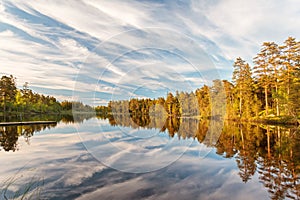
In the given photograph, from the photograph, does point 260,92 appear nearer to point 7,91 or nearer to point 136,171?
point 136,171

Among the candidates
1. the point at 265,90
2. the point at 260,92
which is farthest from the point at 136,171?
the point at 260,92

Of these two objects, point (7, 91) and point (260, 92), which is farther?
point (7, 91)

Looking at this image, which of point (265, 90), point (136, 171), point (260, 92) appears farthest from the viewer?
point (260, 92)

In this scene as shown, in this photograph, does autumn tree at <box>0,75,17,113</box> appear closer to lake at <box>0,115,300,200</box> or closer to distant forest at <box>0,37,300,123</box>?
distant forest at <box>0,37,300,123</box>

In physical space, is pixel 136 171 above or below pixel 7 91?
below

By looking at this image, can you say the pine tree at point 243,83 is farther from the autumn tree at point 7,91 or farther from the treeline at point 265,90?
the autumn tree at point 7,91

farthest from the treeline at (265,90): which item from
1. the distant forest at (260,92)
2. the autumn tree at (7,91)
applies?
the autumn tree at (7,91)

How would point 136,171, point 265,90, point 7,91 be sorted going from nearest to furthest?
1. point 136,171
2. point 265,90
3. point 7,91

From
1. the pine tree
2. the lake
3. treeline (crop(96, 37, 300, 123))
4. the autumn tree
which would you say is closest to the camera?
the lake

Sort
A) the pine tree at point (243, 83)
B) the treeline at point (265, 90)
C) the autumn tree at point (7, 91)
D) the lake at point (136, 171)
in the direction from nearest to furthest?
1. the lake at point (136, 171)
2. the treeline at point (265, 90)
3. the pine tree at point (243, 83)
4. the autumn tree at point (7, 91)

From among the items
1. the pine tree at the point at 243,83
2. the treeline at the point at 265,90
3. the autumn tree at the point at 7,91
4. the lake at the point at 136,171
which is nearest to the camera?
the lake at the point at 136,171

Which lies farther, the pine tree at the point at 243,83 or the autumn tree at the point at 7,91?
the autumn tree at the point at 7,91

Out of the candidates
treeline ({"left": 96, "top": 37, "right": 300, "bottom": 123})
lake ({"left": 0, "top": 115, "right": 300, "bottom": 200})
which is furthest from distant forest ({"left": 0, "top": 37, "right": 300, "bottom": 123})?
lake ({"left": 0, "top": 115, "right": 300, "bottom": 200})

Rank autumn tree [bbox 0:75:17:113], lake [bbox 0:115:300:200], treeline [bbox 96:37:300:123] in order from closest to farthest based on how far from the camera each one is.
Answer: lake [bbox 0:115:300:200] < treeline [bbox 96:37:300:123] < autumn tree [bbox 0:75:17:113]
